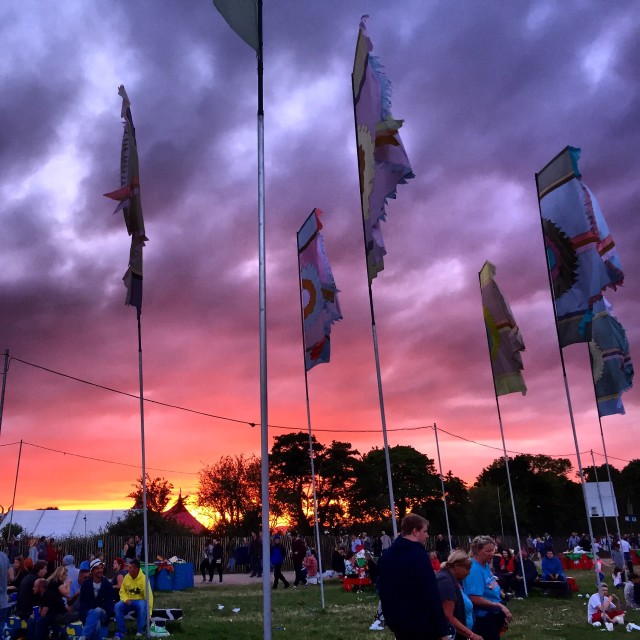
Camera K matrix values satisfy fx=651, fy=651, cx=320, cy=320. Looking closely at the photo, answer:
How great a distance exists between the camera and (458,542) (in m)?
55.1

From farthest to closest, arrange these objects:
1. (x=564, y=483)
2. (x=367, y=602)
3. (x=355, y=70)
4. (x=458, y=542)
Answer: (x=564, y=483) → (x=458, y=542) → (x=367, y=602) → (x=355, y=70)

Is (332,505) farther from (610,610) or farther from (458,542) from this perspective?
(610,610)

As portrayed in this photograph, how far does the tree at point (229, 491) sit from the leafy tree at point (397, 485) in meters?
11.1

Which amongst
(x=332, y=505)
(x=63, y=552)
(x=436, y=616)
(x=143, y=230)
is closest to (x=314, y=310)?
(x=143, y=230)

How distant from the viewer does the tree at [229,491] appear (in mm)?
65312

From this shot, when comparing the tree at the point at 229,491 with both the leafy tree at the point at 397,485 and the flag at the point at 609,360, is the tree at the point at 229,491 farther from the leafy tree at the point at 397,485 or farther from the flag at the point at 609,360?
the flag at the point at 609,360

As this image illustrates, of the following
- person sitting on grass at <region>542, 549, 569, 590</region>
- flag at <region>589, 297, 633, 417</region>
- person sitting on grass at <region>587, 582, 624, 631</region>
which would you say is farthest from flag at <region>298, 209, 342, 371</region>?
person sitting on grass at <region>542, 549, 569, 590</region>

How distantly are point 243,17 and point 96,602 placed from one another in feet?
33.1

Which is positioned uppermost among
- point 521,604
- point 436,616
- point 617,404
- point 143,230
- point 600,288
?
point 143,230

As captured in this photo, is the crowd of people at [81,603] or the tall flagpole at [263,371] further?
the crowd of people at [81,603]

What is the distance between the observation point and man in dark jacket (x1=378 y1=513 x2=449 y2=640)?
15.9 ft

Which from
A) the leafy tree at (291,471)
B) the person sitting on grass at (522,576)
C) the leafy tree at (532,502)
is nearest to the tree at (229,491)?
the leafy tree at (291,471)

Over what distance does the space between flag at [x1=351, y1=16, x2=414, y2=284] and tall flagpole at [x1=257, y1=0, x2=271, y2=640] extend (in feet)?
7.70

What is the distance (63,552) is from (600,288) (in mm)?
29547
